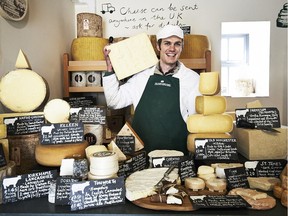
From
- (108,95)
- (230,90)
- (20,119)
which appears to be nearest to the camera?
(20,119)

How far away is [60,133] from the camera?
112cm

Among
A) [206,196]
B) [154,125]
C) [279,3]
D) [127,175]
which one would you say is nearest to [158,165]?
[127,175]

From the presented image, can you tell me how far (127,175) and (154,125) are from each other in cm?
96

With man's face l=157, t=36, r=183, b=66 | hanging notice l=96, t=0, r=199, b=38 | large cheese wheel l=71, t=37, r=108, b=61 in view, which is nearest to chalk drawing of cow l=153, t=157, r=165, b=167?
man's face l=157, t=36, r=183, b=66

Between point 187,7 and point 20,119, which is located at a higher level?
point 187,7

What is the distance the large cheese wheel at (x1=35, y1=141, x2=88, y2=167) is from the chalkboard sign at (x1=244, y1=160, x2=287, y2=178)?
705mm

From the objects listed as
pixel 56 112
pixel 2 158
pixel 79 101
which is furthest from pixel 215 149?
pixel 79 101

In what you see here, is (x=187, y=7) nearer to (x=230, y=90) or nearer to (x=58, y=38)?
(x=230, y=90)

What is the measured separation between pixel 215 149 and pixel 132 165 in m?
0.37

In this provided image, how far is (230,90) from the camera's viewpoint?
Result: 118 inches

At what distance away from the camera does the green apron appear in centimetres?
201

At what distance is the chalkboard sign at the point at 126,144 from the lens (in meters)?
1.33

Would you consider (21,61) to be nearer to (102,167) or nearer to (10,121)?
(10,121)

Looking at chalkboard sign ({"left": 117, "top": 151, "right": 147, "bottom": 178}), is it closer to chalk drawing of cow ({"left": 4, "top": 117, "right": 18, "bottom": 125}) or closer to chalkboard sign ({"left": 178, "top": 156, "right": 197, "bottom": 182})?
chalkboard sign ({"left": 178, "top": 156, "right": 197, "bottom": 182})
